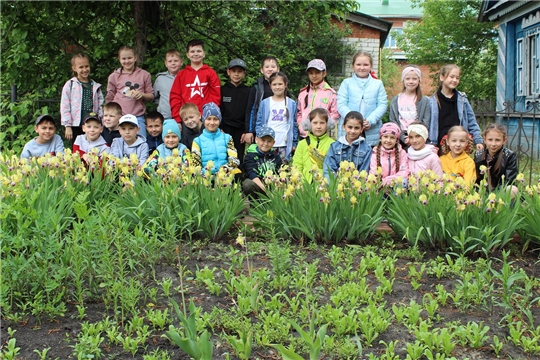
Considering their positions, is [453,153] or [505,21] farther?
[505,21]

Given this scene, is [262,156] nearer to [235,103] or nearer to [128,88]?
[235,103]

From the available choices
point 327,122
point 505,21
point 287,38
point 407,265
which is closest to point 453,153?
point 327,122

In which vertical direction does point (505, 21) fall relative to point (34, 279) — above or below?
above

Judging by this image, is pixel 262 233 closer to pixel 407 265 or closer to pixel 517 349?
pixel 407 265

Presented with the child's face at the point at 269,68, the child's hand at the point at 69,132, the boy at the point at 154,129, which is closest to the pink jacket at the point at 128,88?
the child's hand at the point at 69,132

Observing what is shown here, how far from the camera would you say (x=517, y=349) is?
282 centimetres

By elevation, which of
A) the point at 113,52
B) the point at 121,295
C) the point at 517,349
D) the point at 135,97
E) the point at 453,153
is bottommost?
the point at 517,349

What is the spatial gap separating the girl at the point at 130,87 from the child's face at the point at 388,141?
286 centimetres

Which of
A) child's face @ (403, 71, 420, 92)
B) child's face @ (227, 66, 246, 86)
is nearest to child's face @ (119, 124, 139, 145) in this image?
child's face @ (227, 66, 246, 86)

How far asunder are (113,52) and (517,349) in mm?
7107

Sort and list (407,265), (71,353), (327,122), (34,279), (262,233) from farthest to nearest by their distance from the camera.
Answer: (327,122) → (262,233) → (407,265) → (34,279) → (71,353)

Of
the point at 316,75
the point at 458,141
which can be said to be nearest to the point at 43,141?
the point at 316,75

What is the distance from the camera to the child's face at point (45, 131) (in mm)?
6379

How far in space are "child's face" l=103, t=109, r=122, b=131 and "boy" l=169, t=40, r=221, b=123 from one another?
627mm
